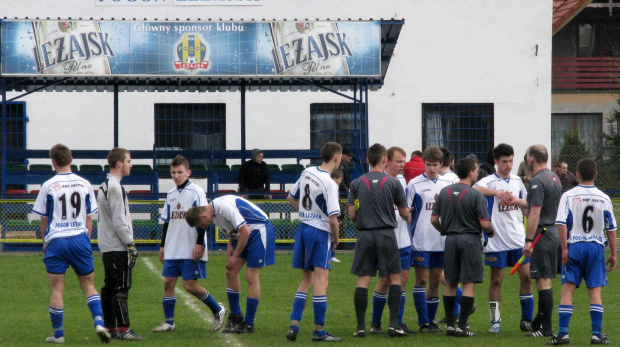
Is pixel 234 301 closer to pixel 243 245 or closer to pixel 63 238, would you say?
pixel 243 245

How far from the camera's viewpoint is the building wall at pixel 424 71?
86.5 ft

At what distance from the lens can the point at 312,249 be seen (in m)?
9.06

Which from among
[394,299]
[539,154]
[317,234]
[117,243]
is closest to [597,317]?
[539,154]

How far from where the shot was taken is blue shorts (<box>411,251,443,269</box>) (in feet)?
31.9

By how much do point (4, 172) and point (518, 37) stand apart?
49.6 feet

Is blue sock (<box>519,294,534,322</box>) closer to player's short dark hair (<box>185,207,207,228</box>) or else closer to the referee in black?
the referee in black

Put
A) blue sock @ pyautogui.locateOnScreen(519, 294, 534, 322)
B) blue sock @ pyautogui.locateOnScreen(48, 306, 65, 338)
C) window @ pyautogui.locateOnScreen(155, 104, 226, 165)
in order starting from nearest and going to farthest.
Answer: blue sock @ pyautogui.locateOnScreen(48, 306, 65, 338) < blue sock @ pyautogui.locateOnScreen(519, 294, 534, 322) < window @ pyautogui.locateOnScreen(155, 104, 226, 165)

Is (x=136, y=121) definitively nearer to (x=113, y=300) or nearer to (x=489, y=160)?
(x=489, y=160)

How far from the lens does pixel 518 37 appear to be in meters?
27.1

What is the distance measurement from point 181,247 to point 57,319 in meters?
1.39

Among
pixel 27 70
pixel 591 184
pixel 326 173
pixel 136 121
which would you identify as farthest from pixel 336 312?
pixel 136 121

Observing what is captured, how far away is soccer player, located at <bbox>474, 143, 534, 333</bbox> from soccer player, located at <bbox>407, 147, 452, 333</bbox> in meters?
0.48

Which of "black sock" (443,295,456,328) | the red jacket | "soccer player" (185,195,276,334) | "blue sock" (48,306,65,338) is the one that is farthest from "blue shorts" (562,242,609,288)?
"blue sock" (48,306,65,338)

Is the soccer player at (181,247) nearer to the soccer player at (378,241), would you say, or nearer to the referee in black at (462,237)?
the soccer player at (378,241)
